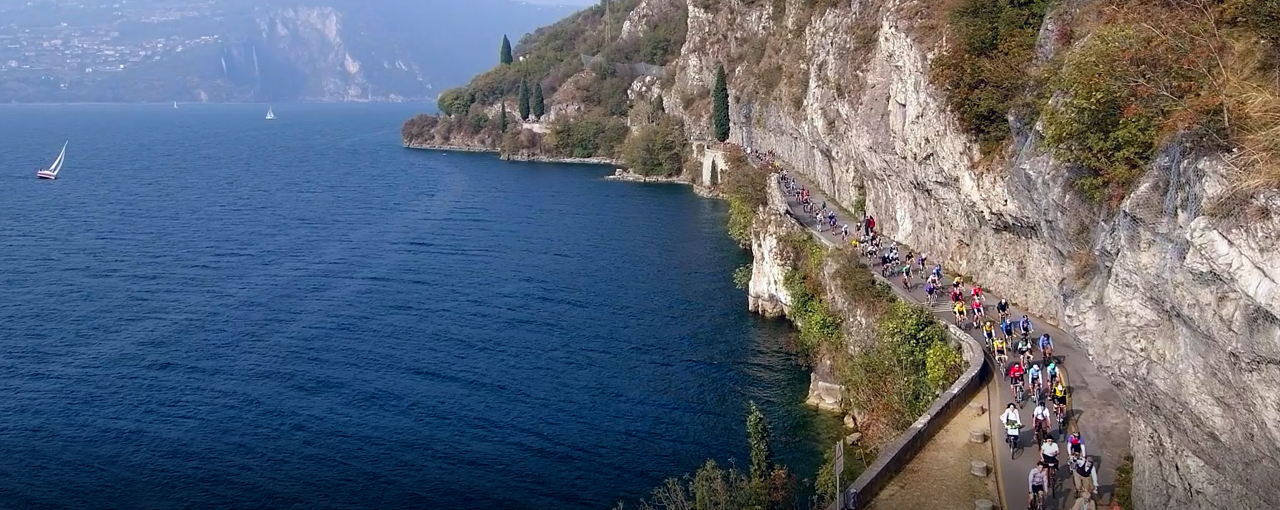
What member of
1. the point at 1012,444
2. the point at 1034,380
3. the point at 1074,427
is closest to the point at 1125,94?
the point at 1012,444

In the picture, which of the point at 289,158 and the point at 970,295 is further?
the point at 289,158

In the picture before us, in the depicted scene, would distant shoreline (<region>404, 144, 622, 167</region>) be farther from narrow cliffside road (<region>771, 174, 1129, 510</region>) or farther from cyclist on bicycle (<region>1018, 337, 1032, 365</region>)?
narrow cliffside road (<region>771, 174, 1129, 510</region>)

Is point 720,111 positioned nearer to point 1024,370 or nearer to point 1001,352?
point 1001,352

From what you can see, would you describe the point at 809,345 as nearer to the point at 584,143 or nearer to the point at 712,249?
the point at 712,249

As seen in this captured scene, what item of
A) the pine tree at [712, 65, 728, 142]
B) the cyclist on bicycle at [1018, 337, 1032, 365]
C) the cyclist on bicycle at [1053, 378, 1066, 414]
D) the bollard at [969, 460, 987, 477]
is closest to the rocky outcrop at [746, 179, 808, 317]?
the cyclist on bicycle at [1018, 337, 1032, 365]

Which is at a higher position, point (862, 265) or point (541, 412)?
point (862, 265)

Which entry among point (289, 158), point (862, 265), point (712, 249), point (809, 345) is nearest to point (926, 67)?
point (862, 265)

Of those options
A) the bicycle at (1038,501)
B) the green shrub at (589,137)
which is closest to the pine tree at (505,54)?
the green shrub at (589,137)

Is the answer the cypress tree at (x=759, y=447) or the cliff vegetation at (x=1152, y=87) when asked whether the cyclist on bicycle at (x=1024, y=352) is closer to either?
the cliff vegetation at (x=1152, y=87)
